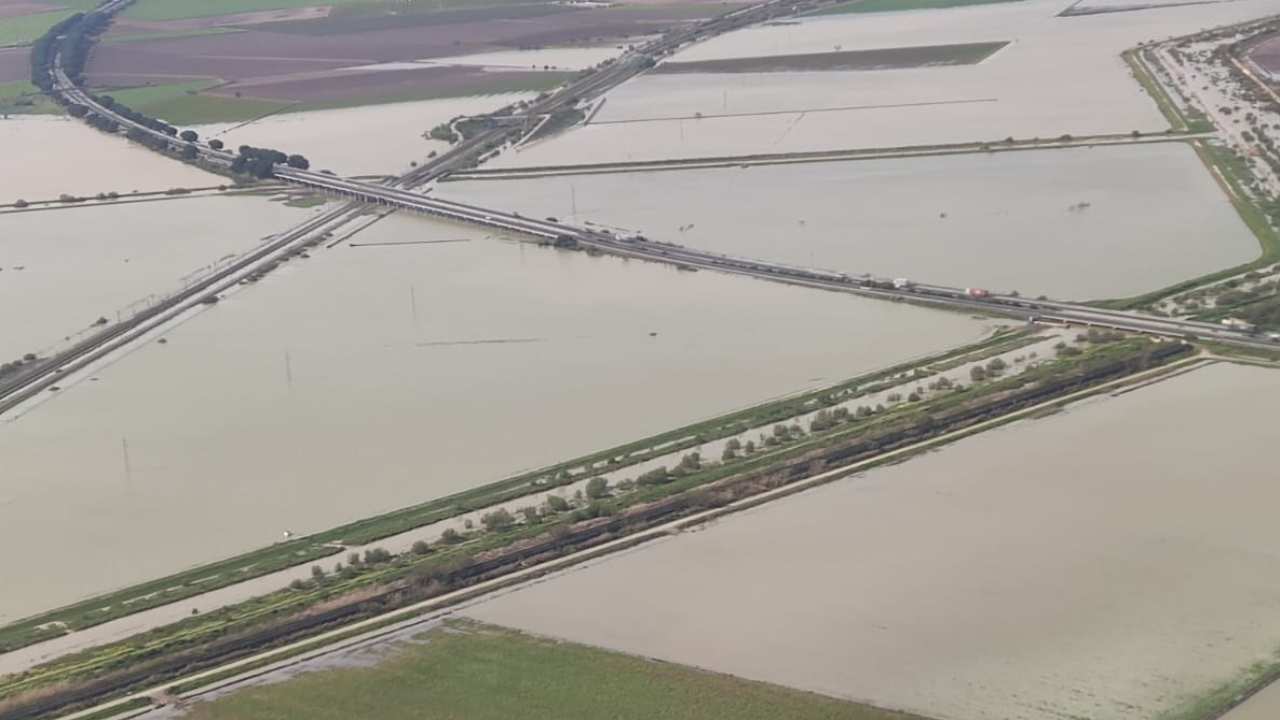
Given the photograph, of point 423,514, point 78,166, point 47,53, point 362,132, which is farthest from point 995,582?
point 47,53

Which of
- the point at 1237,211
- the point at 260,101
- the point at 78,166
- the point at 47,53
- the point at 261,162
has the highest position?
the point at 47,53

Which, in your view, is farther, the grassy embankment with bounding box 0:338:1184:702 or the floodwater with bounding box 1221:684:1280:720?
the grassy embankment with bounding box 0:338:1184:702

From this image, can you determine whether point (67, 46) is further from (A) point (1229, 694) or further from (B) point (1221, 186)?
(A) point (1229, 694)

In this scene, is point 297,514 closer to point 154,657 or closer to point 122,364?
point 154,657

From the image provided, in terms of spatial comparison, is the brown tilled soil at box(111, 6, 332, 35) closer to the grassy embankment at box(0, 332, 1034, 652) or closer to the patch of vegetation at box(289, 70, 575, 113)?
the patch of vegetation at box(289, 70, 575, 113)

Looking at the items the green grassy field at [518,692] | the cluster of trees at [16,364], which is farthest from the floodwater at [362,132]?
the green grassy field at [518,692]

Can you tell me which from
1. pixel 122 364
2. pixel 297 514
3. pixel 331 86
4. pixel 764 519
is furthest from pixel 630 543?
pixel 331 86

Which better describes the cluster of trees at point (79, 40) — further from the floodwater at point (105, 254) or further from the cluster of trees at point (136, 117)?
the floodwater at point (105, 254)

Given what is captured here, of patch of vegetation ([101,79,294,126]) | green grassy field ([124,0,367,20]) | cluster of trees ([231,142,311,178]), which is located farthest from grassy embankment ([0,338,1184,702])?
green grassy field ([124,0,367,20])
